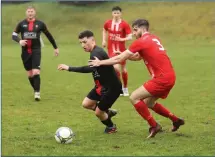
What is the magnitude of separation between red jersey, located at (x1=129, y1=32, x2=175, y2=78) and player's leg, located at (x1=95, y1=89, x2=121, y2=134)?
0.85 meters

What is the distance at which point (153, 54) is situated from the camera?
25.2 ft

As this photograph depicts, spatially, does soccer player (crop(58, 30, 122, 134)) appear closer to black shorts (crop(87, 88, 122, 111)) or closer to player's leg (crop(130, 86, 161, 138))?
black shorts (crop(87, 88, 122, 111))

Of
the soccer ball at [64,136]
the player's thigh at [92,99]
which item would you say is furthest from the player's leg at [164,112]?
the soccer ball at [64,136]

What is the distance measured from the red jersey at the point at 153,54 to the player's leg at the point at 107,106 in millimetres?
848

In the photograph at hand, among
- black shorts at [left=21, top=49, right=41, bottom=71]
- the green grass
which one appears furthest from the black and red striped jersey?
the green grass

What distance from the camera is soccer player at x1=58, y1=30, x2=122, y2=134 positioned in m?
7.98

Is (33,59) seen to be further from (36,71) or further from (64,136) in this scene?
(64,136)

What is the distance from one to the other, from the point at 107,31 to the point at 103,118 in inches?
242

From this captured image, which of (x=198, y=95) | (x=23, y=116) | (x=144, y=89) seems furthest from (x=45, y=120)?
(x=198, y=95)

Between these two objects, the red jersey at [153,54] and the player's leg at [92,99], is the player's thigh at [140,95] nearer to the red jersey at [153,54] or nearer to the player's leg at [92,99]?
the red jersey at [153,54]

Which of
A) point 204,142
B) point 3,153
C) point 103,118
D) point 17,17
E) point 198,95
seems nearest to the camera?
point 3,153

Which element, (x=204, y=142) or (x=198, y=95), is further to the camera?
(x=198, y=95)

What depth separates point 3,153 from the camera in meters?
6.82

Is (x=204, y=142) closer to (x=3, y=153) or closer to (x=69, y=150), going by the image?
(x=69, y=150)
